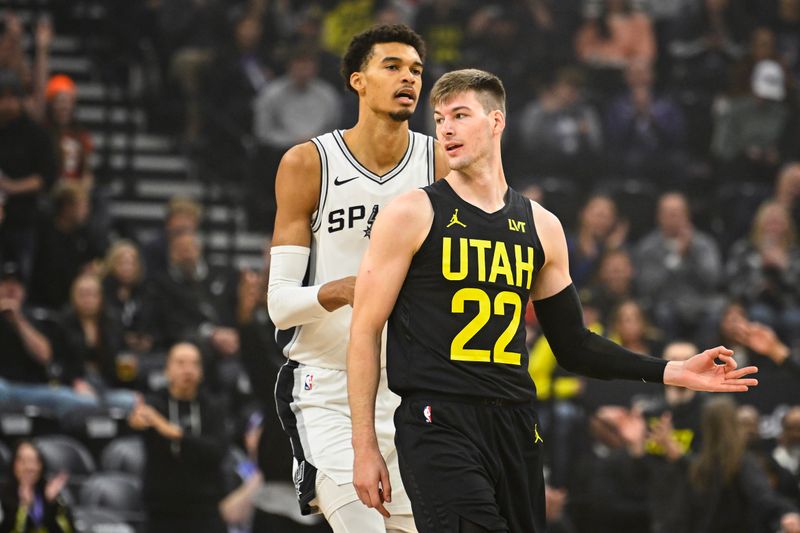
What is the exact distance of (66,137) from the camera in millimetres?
13414

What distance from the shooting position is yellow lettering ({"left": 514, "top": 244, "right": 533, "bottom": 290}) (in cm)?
470

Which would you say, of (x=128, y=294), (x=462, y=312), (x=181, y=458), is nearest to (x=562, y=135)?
(x=128, y=294)

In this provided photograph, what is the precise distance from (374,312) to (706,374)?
120cm

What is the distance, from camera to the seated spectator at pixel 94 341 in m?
11.4

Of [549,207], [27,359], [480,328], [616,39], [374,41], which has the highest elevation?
[616,39]

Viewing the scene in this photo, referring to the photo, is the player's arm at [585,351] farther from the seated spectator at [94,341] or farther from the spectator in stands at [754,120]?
the spectator in stands at [754,120]

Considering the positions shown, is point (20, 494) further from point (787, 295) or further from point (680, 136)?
point (680, 136)

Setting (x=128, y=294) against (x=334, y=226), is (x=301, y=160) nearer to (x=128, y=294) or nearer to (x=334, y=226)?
(x=334, y=226)

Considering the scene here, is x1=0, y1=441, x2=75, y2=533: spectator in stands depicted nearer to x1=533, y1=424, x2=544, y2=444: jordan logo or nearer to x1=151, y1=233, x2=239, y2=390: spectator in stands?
x1=151, y1=233, x2=239, y2=390: spectator in stands

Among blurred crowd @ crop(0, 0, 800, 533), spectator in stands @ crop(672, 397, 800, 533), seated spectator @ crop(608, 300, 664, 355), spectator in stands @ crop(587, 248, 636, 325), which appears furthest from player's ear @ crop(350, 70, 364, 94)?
spectator in stands @ crop(587, 248, 636, 325)

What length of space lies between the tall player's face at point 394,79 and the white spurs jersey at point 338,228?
0.79ft

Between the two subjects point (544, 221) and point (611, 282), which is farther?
point (611, 282)

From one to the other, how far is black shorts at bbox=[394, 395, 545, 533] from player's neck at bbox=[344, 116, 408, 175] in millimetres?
1233

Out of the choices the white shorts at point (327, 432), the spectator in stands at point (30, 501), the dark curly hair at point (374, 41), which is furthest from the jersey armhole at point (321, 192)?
the spectator in stands at point (30, 501)
